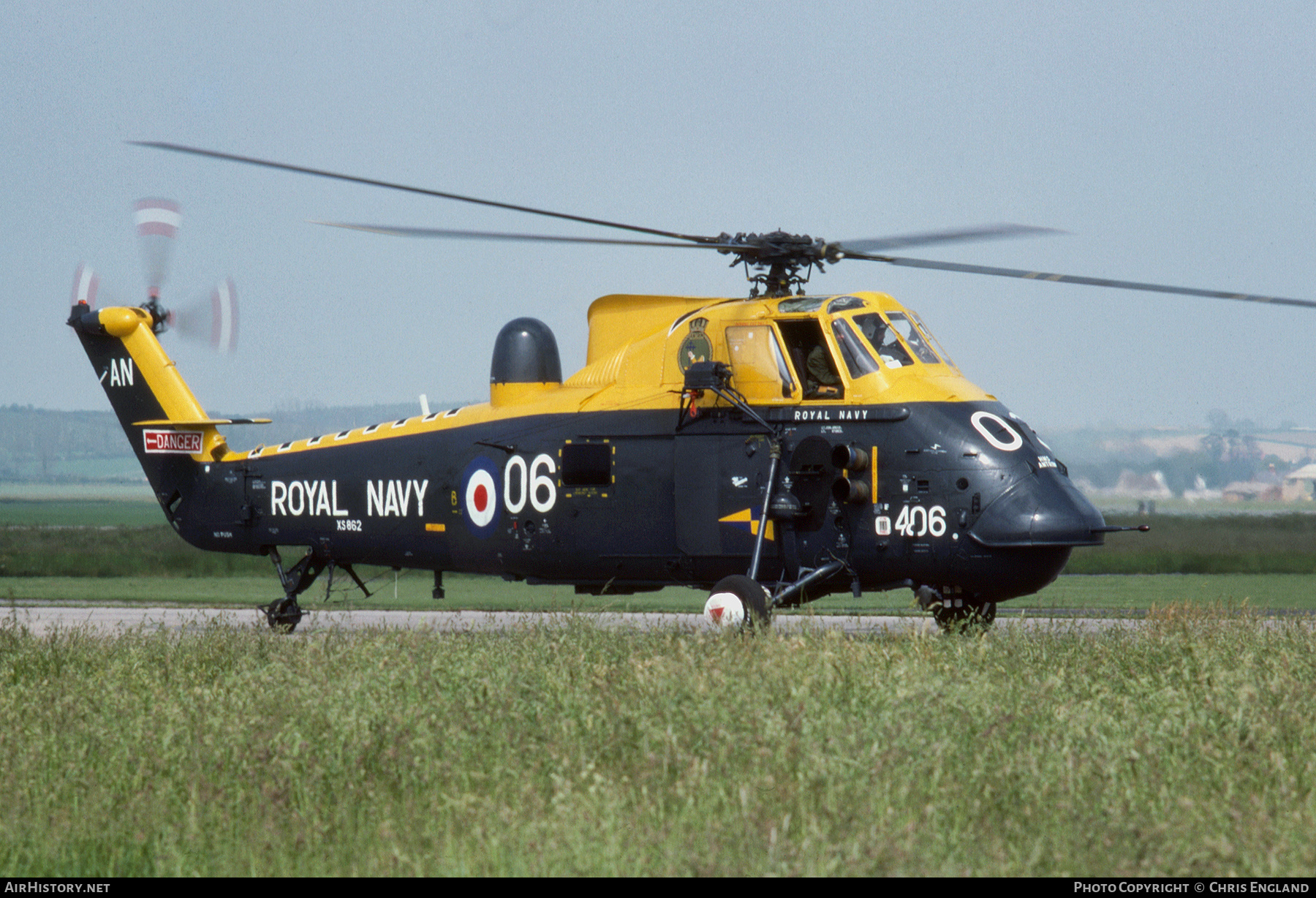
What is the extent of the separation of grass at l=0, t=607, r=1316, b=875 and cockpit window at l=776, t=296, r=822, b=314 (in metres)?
4.19

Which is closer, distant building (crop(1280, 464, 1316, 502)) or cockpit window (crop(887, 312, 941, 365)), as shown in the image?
cockpit window (crop(887, 312, 941, 365))

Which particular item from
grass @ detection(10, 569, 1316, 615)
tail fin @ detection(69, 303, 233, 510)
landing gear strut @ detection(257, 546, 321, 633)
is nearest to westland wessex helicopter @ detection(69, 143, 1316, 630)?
landing gear strut @ detection(257, 546, 321, 633)

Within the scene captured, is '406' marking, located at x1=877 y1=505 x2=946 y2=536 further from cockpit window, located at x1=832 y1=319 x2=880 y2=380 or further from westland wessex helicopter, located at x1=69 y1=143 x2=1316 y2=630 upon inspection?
cockpit window, located at x1=832 y1=319 x2=880 y2=380

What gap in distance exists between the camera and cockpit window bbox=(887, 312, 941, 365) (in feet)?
44.2

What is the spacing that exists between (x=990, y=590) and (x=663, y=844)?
25.5ft

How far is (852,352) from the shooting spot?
13.1 metres

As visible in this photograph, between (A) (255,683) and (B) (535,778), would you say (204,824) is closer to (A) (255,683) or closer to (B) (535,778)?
(B) (535,778)

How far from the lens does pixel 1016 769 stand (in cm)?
673

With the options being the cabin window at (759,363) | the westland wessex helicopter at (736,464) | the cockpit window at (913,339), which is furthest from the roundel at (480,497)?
the cockpit window at (913,339)

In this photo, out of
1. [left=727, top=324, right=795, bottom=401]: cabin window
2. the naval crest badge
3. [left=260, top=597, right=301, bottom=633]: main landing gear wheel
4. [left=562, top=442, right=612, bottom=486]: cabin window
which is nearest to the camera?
[left=727, top=324, right=795, bottom=401]: cabin window

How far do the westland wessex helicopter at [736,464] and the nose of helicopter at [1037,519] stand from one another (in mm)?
19

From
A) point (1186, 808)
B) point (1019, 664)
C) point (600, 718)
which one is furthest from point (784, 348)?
point (1186, 808)

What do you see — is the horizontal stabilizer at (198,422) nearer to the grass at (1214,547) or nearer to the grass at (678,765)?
the grass at (678,765)

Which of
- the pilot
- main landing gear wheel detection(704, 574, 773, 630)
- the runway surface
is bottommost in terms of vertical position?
the runway surface
